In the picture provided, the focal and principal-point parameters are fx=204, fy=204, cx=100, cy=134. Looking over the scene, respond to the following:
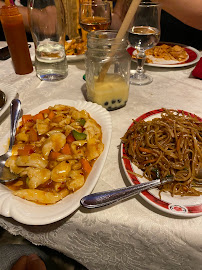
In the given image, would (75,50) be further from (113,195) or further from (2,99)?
(113,195)

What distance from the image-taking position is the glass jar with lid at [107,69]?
1200mm

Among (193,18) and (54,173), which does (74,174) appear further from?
(193,18)

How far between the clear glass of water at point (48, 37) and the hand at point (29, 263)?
4.38 ft

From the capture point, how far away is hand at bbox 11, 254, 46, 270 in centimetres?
118

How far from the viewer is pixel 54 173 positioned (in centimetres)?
82

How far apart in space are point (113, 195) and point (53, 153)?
34 cm

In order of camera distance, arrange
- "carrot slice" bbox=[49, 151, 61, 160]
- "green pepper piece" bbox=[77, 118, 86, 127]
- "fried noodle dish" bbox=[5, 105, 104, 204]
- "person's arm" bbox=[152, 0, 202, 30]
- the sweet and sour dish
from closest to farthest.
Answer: "fried noodle dish" bbox=[5, 105, 104, 204]
"carrot slice" bbox=[49, 151, 61, 160]
"green pepper piece" bbox=[77, 118, 86, 127]
the sweet and sour dish
"person's arm" bbox=[152, 0, 202, 30]

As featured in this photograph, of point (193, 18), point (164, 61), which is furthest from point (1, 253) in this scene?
point (193, 18)

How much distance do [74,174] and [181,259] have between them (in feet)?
1.64

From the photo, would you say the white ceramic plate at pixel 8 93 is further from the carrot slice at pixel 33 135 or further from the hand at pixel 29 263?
the hand at pixel 29 263

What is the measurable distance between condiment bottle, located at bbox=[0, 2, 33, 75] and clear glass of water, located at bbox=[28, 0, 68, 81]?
0.11 m

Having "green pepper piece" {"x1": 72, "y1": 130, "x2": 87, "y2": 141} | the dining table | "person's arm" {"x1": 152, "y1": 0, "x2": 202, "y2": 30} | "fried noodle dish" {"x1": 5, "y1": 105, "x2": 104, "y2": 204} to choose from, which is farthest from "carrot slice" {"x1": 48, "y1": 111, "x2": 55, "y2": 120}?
"person's arm" {"x1": 152, "y1": 0, "x2": 202, "y2": 30}

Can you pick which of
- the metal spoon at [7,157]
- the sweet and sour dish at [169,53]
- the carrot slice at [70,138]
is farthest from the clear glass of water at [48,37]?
the carrot slice at [70,138]

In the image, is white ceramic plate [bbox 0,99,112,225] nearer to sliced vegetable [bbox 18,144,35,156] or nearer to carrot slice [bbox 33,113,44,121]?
sliced vegetable [bbox 18,144,35,156]
